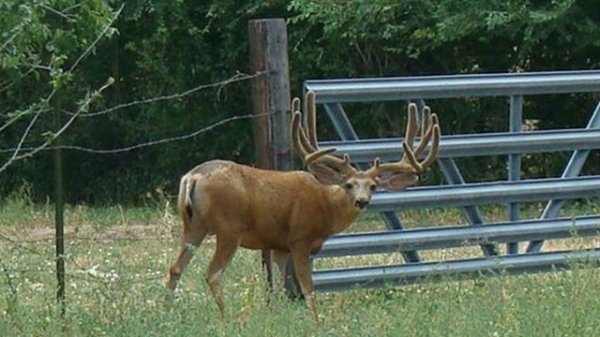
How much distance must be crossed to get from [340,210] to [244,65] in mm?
13725

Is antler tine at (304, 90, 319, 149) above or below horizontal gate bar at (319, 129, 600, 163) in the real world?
above

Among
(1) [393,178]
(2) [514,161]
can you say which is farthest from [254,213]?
(2) [514,161]

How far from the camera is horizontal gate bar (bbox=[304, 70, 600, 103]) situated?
10977 millimetres

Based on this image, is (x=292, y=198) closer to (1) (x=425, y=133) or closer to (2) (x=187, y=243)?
(2) (x=187, y=243)

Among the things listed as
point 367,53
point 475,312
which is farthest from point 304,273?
point 367,53

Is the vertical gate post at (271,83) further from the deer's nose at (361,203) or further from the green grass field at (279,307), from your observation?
the green grass field at (279,307)

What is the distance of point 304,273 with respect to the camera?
10719 mm

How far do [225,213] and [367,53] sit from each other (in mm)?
13258

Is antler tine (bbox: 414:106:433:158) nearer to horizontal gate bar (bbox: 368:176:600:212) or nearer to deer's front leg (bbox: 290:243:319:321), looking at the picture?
horizontal gate bar (bbox: 368:176:600:212)

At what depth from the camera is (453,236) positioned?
449 inches

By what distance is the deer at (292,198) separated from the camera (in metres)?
10.5

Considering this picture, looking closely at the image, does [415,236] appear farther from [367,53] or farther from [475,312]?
[367,53]

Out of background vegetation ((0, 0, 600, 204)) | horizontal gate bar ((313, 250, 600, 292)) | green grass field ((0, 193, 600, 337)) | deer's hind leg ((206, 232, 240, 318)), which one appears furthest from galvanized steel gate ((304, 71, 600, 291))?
background vegetation ((0, 0, 600, 204))

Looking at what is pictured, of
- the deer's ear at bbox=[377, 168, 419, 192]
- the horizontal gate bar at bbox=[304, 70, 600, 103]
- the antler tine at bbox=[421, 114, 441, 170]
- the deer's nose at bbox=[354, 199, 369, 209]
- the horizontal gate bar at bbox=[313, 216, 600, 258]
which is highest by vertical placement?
the horizontal gate bar at bbox=[304, 70, 600, 103]
